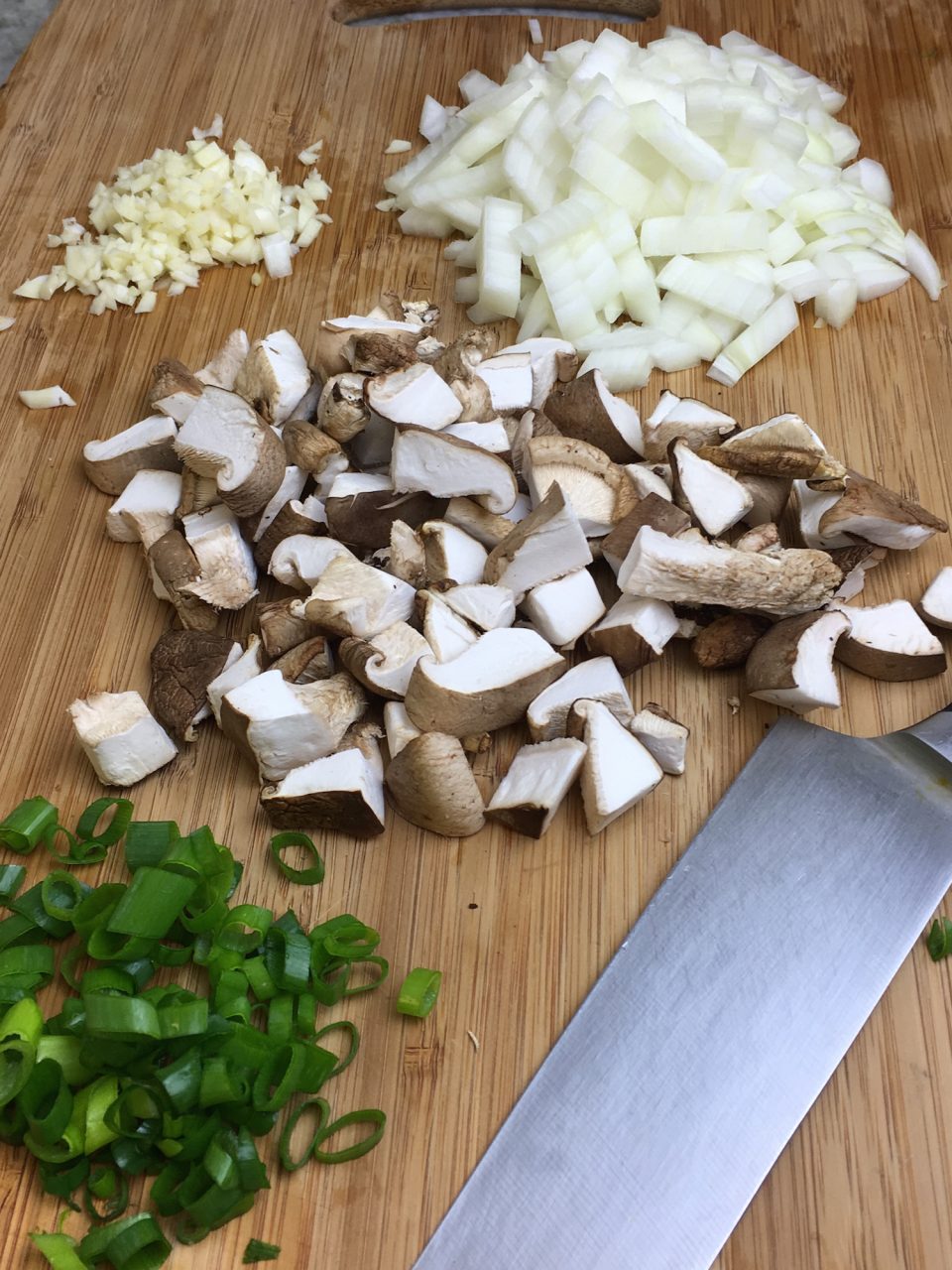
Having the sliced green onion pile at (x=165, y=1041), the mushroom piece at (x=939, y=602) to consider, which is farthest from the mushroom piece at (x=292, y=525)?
the mushroom piece at (x=939, y=602)

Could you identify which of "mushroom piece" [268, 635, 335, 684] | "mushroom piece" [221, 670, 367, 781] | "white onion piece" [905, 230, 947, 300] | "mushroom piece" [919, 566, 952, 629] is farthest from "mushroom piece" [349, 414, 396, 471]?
"white onion piece" [905, 230, 947, 300]

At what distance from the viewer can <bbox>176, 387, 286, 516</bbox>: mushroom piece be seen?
210cm

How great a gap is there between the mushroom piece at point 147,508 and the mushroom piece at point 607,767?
93 centimetres

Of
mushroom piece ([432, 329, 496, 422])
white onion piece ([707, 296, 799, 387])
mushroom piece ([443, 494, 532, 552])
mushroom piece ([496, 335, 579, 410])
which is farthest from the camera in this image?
white onion piece ([707, 296, 799, 387])

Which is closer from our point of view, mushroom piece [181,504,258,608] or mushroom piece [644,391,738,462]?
mushroom piece [181,504,258,608]

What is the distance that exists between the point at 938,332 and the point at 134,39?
7.84 feet

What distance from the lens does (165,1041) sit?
1604 mm

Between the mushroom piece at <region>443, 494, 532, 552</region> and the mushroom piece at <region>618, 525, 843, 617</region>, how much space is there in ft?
0.88

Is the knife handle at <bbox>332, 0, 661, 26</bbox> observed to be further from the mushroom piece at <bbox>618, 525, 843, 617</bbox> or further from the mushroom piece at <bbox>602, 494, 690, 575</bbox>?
the mushroom piece at <bbox>618, 525, 843, 617</bbox>

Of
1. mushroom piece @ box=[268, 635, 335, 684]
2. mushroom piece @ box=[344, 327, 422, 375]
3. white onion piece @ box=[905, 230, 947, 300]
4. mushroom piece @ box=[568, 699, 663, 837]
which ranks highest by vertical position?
white onion piece @ box=[905, 230, 947, 300]

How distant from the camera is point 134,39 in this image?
3252 mm

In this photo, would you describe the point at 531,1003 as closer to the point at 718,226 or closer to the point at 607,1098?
the point at 607,1098

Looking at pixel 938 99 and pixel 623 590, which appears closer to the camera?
pixel 623 590

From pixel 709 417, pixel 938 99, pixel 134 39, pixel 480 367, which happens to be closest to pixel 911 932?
pixel 709 417
